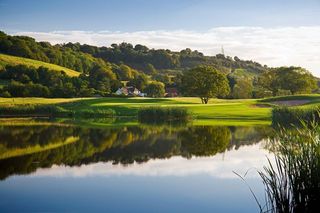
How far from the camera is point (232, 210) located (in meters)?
11.3

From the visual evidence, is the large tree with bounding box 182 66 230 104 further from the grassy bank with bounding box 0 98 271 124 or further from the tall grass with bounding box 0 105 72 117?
the tall grass with bounding box 0 105 72 117

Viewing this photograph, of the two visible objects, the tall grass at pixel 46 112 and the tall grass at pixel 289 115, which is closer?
the tall grass at pixel 289 115

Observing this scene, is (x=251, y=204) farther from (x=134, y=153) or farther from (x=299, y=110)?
(x=299, y=110)

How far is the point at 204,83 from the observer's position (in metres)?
62.2

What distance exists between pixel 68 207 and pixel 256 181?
5.96 m

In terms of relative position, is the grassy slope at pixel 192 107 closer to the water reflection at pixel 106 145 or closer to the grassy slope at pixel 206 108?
the grassy slope at pixel 206 108

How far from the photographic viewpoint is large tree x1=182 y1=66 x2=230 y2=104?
62.2m

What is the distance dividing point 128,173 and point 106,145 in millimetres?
8496

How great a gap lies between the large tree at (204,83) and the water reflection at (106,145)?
94.3 feet

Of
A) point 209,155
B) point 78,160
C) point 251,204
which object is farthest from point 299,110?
point 251,204

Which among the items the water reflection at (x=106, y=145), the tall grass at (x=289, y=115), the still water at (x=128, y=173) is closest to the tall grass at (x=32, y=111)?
the water reflection at (x=106, y=145)

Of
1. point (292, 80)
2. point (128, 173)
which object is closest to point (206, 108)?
point (292, 80)

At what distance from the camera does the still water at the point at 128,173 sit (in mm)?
11727

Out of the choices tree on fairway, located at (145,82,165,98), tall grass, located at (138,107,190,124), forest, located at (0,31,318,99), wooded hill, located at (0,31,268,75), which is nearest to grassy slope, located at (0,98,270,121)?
tall grass, located at (138,107,190,124)
